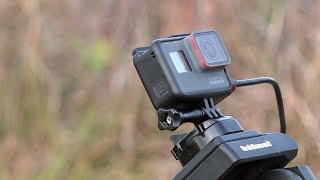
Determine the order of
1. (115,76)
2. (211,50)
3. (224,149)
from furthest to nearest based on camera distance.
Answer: (115,76) → (211,50) → (224,149)

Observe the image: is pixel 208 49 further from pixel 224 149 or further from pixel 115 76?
pixel 115 76

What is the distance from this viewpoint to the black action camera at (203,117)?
1.25 meters

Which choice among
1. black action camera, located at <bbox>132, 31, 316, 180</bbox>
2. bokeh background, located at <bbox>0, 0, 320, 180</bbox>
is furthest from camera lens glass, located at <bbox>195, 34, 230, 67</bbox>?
bokeh background, located at <bbox>0, 0, 320, 180</bbox>

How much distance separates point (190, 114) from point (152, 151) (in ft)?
6.84

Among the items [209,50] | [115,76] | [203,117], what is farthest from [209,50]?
[115,76]

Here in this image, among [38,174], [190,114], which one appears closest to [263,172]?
[190,114]

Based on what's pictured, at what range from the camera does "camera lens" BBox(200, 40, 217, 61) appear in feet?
4.34

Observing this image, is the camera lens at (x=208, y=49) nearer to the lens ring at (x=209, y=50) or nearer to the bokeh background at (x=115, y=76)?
the lens ring at (x=209, y=50)

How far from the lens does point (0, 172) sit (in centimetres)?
318

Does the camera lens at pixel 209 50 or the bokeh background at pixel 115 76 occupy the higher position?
the bokeh background at pixel 115 76

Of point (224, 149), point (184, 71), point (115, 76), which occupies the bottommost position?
point (224, 149)

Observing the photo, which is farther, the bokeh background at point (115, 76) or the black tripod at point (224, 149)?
the bokeh background at point (115, 76)

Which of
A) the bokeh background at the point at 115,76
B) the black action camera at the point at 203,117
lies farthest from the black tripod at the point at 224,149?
the bokeh background at the point at 115,76

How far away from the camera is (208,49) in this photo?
133 cm
